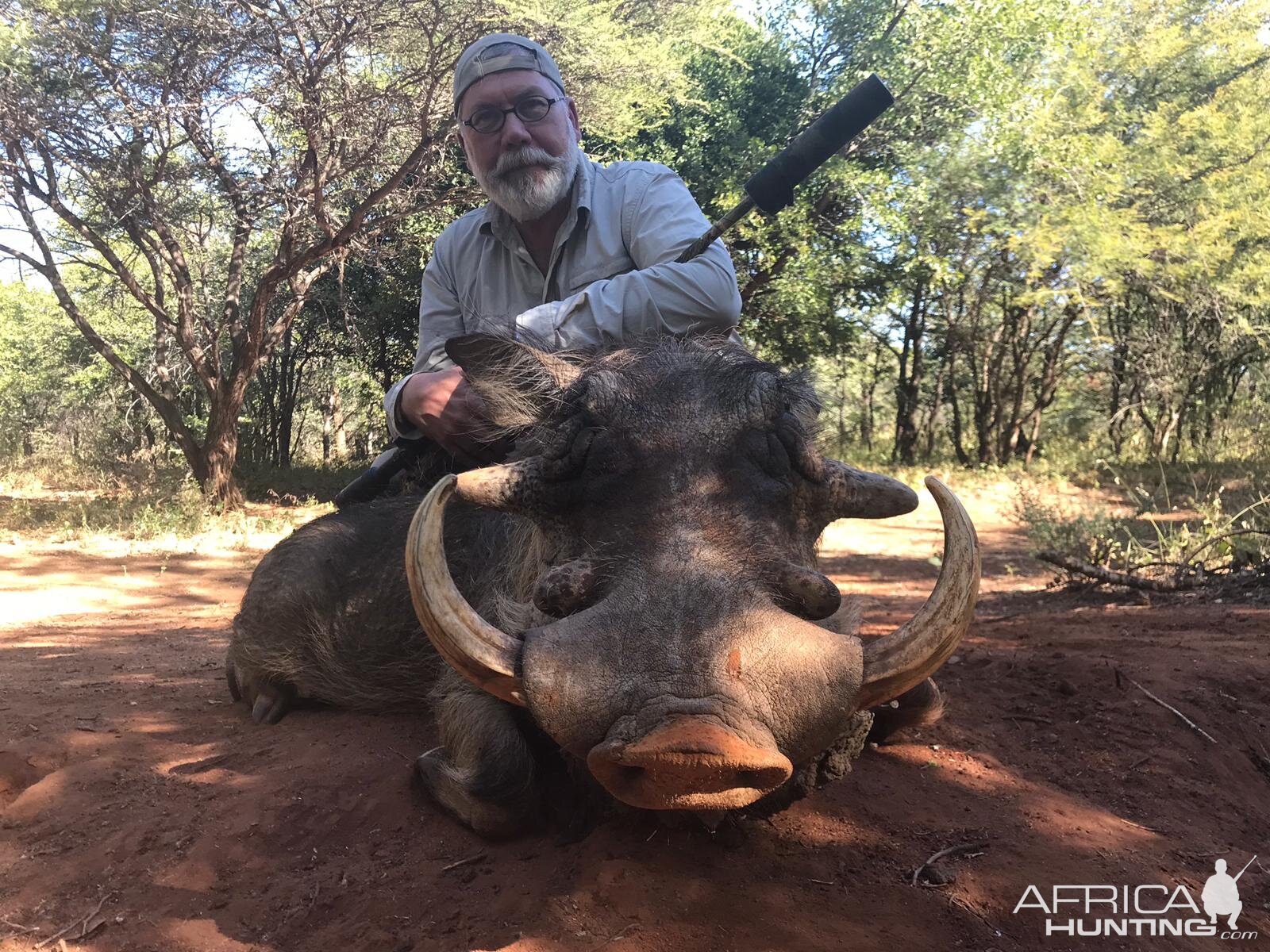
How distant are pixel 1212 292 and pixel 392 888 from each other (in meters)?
13.8

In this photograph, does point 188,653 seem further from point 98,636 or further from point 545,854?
point 545,854

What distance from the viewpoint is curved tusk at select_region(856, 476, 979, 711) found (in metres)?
1.52

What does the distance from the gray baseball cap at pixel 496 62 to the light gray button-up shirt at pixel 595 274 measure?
378 mm

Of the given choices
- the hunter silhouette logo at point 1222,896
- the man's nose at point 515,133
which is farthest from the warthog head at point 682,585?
the man's nose at point 515,133

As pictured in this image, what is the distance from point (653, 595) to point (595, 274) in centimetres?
177

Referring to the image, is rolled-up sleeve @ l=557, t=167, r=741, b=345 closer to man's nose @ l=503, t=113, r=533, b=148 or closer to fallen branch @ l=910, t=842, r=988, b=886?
man's nose @ l=503, t=113, r=533, b=148

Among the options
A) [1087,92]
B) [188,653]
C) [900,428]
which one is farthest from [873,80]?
[900,428]

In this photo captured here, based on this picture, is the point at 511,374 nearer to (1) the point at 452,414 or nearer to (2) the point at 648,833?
(1) the point at 452,414

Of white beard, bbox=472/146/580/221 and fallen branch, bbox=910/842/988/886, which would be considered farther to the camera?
white beard, bbox=472/146/580/221

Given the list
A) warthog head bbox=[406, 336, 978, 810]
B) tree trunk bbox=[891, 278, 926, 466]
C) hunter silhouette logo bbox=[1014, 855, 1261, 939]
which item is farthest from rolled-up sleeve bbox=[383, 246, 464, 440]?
tree trunk bbox=[891, 278, 926, 466]

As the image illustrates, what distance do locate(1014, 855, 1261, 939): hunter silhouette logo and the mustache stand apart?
8.53ft

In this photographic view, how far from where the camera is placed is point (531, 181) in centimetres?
312

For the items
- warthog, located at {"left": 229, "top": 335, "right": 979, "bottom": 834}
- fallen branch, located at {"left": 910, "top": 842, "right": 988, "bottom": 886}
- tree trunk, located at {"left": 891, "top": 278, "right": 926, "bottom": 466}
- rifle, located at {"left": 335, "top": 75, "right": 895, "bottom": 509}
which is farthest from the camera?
tree trunk, located at {"left": 891, "top": 278, "right": 926, "bottom": 466}

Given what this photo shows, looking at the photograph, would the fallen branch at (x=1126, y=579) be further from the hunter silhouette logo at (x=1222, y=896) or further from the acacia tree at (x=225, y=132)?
the acacia tree at (x=225, y=132)
